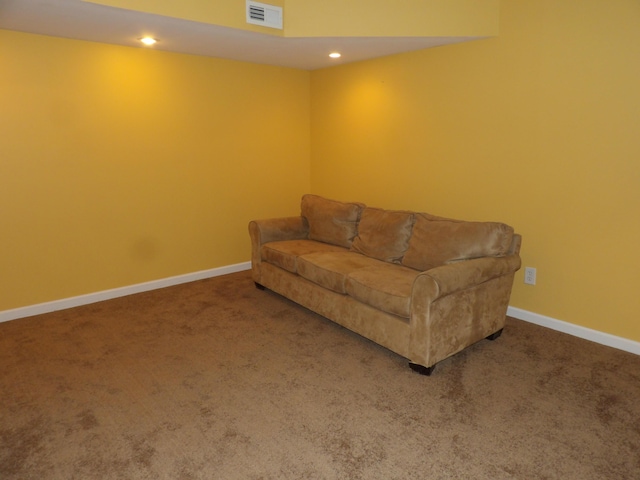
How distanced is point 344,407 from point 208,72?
352cm

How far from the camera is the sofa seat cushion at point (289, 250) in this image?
12.3ft

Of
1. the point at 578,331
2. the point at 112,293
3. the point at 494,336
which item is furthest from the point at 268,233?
the point at 578,331

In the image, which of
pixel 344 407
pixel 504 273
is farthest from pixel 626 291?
pixel 344 407

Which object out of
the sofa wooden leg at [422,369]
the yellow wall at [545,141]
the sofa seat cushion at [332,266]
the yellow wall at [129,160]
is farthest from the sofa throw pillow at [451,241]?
the yellow wall at [129,160]

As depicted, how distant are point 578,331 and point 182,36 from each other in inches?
149

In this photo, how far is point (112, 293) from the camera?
4.06 metres

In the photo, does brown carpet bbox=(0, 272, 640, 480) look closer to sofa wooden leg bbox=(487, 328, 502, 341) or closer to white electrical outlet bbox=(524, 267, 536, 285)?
sofa wooden leg bbox=(487, 328, 502, 341)

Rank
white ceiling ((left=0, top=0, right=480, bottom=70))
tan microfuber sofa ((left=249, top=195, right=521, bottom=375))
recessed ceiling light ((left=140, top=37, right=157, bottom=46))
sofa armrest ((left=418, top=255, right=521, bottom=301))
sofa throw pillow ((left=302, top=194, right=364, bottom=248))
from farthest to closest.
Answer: sofa throw pillow ((left=302, top=194, right=364, bottom=248))
recessed ceiling light ((left=140, top=37, right=157, bottom=46))
white ceiling ((left=0, top=0, right=480, bottom=70))
tan microfuber sofa ((left=249, top=195, right=521, bottom=375))
sofa armrest ((left=418, top=255, right=521, bottom=301))

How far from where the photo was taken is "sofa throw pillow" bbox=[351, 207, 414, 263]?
3.54 meters

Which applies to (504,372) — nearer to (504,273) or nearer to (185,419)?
(504,273)

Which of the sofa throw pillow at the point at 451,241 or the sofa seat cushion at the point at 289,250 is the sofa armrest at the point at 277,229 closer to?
the sofa seat cushion at the point at 289,250

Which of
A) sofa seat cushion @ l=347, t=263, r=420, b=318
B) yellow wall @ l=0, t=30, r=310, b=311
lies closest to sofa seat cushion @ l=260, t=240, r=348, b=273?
sofa seat cushion @ l=347, t=263, r=420, b=318

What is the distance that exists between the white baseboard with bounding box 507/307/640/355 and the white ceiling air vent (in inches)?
117

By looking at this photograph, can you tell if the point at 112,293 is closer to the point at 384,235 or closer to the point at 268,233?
the point at 268,233
